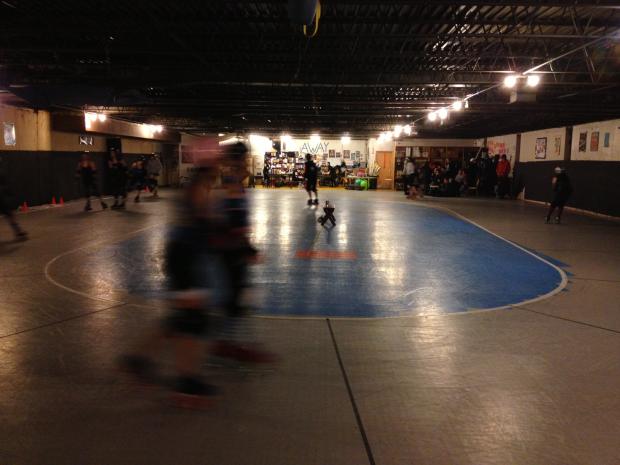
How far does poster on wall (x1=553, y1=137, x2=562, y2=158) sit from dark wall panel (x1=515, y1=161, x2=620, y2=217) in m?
0.54

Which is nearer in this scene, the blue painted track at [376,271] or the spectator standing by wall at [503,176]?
the blue painted track at [376,271]

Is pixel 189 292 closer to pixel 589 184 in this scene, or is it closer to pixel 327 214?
pixel 327 214

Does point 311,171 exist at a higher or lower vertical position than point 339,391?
higher

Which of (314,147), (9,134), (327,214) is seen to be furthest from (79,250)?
(314,147)

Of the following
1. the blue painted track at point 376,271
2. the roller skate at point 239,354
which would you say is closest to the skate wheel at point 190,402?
the roller skate at point 239,354

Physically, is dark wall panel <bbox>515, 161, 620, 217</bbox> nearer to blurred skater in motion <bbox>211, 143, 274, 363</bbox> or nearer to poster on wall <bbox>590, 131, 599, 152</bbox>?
poster on wall <bbox>590, 131, 599, 152</bbox>

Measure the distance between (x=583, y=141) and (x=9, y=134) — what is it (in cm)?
2220

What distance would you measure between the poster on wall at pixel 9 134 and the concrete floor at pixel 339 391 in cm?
1244

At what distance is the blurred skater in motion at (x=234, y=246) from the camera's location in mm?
4109

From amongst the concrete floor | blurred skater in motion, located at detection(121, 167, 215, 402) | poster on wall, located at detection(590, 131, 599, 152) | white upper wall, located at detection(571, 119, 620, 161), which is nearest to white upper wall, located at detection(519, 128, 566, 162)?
white upper wall, located at detection(571, 119, 620, 161)

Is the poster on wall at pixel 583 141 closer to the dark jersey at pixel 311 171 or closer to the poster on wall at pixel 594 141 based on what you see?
the poster on wall at pixel 594 141

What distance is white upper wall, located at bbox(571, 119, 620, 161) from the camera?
18033 mm

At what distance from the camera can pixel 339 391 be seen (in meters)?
3.94

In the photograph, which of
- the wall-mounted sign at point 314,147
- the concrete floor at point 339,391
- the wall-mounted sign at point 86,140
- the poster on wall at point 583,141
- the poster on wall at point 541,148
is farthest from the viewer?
the wall-mounted sign at point 314,147
